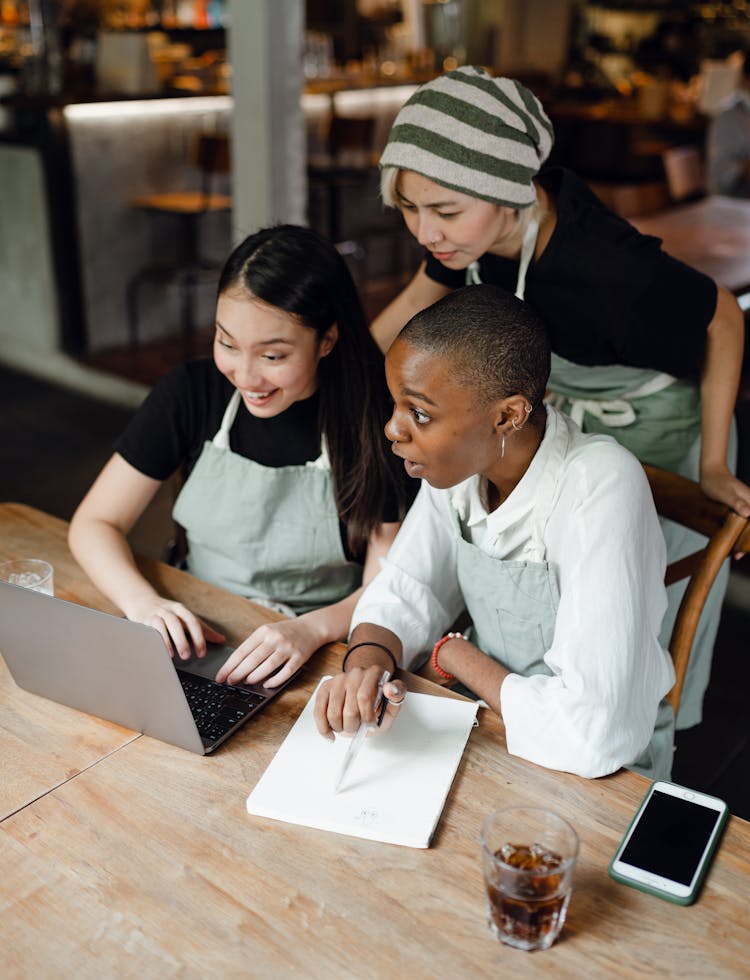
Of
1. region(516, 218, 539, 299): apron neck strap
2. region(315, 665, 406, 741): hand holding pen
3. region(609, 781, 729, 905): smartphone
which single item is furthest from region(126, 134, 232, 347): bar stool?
region(609, 781, 729, 905): smartphone

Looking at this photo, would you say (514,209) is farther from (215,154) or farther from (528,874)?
(215,154)

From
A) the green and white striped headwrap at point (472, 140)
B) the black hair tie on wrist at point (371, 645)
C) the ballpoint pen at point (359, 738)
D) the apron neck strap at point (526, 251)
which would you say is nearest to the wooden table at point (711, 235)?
Answer: the apron neck strap at point (526, 251)

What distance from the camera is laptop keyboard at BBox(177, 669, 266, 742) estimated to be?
126 cm

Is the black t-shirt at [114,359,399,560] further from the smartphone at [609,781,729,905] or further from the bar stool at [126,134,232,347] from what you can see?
the bar stool at [126,134,232,347]

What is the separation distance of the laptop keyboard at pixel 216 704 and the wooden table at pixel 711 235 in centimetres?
269

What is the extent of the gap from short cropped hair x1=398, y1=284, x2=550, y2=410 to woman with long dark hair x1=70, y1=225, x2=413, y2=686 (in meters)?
0.35

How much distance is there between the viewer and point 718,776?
7.50 ft

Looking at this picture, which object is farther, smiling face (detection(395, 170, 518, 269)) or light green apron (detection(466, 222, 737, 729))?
light green apron (detection(466, 222, 737, 729))

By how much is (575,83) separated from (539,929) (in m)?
9.33

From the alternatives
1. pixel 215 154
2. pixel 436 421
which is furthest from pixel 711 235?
pixel 436 421

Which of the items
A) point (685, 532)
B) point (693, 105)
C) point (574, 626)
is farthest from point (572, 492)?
point (693, 105)

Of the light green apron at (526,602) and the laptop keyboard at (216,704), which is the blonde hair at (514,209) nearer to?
the light green apron at (526,602)

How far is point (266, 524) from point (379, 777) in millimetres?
628

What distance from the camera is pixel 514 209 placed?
171cm
